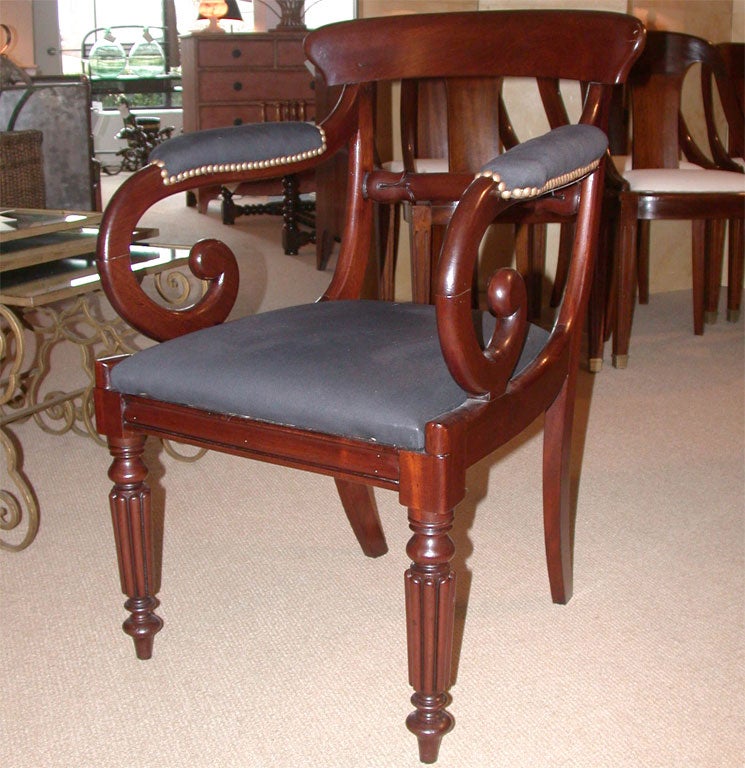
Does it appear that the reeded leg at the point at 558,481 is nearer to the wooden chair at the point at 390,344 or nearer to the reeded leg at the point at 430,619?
the wooden chair at the point at 390,344

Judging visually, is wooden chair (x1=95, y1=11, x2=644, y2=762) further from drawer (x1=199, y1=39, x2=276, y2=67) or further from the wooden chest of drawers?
drawer (x1=199, y1=39, x2=276, y2=67)

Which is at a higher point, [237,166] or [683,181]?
[237,166]

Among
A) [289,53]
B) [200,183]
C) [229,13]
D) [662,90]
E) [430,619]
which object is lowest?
[430,619]

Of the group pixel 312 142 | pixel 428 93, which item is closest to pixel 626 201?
pixel 428 93

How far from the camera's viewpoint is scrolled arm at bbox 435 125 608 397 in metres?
1.01

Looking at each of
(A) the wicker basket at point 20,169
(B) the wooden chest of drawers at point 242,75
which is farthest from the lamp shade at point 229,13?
(A) the wicker basket at point 20,169

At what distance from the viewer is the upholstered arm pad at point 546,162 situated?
1.05 m

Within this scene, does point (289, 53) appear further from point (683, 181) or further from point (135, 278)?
point (135, 278)

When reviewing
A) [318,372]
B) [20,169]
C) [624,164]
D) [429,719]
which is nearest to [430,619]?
[429,719]

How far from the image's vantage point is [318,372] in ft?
3.68

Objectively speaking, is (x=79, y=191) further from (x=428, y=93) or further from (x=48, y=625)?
(x=48, y=625)

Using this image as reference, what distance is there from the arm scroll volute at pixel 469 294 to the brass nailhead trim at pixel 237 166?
381 millimetres

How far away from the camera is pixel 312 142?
1374 millimetres

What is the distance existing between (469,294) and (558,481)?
51 cm
